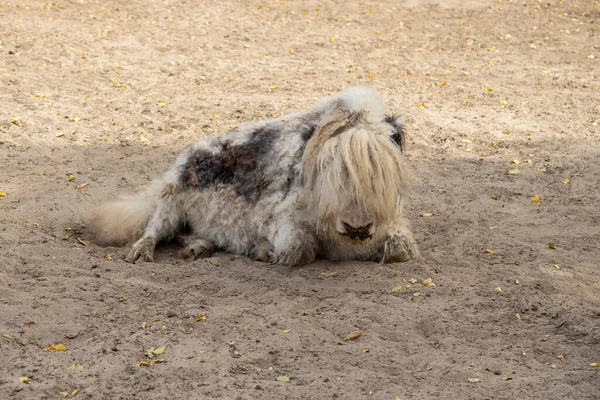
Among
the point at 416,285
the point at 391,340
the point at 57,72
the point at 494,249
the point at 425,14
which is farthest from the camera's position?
the point at 425,14

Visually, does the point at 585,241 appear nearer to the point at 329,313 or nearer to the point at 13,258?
the point at 329,313

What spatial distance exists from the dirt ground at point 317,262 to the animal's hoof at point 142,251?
12 centimetres

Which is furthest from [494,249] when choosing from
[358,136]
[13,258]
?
[13,258]

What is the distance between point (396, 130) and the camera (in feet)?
19.6

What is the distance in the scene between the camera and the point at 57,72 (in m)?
11.3

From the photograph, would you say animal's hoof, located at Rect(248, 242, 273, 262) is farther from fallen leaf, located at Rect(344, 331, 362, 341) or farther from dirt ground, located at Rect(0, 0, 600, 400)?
fallen leaf, located at Rect(344, 331, 362, 341)

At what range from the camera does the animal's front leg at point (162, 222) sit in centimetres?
652

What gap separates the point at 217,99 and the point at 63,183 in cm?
326

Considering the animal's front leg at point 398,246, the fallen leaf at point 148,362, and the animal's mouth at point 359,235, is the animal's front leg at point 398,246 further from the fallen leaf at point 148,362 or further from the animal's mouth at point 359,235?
the fallen leaf at point 148,362

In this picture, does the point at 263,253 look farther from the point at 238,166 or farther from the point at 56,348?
the point at 56,348

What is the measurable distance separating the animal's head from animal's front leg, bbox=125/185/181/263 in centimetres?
140

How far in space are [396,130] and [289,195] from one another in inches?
37.8

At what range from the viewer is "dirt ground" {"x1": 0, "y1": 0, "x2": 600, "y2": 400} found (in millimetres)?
4547

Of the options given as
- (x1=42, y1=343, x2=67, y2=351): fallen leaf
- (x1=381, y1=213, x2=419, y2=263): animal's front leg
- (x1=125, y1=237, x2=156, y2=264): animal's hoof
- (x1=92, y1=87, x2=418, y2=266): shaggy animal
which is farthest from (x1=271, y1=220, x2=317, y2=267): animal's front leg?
(x1=42, y1=343, x2=67, y2=351): fallen leaf
